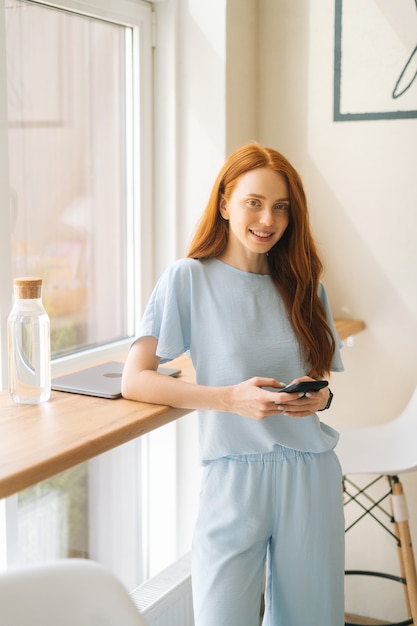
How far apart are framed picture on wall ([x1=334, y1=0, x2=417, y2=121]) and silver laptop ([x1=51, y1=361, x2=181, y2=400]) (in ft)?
3.71

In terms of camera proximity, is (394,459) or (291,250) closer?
(291,250)

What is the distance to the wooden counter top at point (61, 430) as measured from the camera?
4.41ft

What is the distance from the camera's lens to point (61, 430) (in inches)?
60.6

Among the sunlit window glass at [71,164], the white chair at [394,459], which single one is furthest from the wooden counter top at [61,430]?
the white chair at [394,459]

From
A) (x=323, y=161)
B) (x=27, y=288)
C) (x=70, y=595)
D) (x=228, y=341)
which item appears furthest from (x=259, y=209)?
(x=323, y=161)

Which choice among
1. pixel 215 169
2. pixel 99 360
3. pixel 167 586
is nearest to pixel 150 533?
pixel 167 586

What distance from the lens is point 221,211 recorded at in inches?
70.5

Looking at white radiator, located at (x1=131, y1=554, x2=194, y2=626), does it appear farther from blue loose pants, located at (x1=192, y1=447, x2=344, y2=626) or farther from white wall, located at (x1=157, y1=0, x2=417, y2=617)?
blue loose pants, located at (x1=192, y1=447, x2=344, y2=626)

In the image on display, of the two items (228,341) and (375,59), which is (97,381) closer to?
(228,341)

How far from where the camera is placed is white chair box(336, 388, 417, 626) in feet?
7.83

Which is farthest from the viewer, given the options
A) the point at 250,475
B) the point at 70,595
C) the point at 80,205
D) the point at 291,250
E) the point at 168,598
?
the point at 80,205

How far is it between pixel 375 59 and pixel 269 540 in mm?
1561

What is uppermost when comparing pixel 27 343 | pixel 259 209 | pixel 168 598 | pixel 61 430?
pixel 259 209

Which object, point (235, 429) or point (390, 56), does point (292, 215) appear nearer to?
point (235, 429)
